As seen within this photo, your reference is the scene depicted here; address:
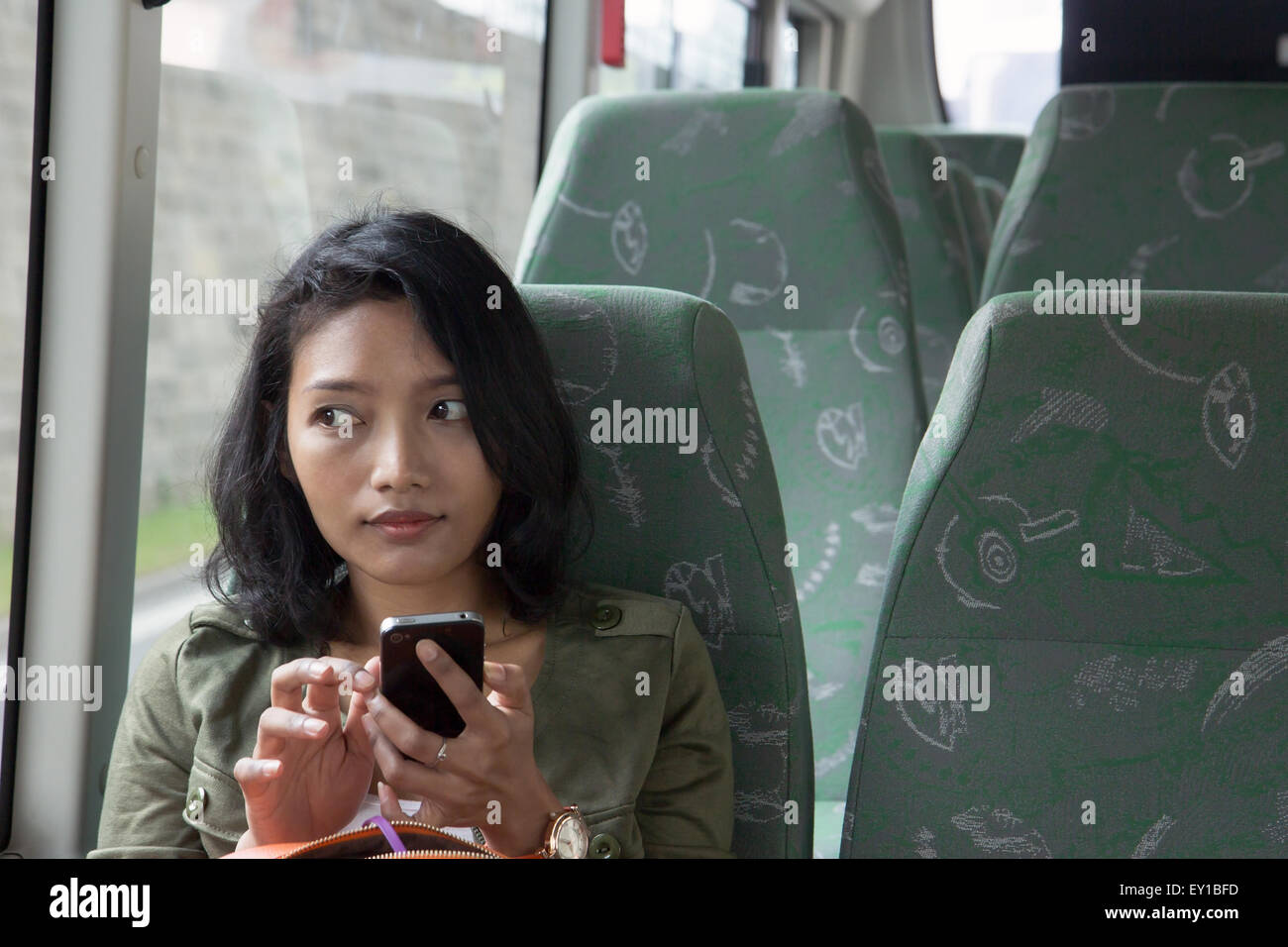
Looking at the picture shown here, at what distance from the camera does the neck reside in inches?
44.9

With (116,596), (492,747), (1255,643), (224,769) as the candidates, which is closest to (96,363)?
(116,596)

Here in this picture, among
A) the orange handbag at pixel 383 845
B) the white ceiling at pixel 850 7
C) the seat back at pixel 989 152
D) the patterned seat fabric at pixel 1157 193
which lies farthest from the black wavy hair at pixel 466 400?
the white ceiling at pixel 850 7

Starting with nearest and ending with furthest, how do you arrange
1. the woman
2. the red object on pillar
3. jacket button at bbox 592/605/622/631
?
the woman → jacket button at bbox 592/605/622/631 → the red object on pillar

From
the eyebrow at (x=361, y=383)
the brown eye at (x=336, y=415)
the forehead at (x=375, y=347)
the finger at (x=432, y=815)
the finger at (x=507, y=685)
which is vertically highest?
the forehead at (x=375, y=347)

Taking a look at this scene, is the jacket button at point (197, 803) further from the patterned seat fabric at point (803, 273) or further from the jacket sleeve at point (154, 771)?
the patterned seat fabric at point (803, 273)

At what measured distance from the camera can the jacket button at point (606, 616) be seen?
1124mm

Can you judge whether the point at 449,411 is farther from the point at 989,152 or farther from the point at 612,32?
the point at 989,152

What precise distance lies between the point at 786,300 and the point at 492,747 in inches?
34.0

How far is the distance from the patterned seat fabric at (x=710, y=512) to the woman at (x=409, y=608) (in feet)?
0.16

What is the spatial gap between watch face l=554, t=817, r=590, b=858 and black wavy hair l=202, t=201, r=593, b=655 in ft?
0.68

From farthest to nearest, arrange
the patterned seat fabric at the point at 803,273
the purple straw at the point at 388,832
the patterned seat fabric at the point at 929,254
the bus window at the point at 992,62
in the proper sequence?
the bus window at the point at 992,62, the patterned seat fabric at the point at 929,254, the patterned seat fabric at the point at 803,273, the purple straw at the point at 388,832

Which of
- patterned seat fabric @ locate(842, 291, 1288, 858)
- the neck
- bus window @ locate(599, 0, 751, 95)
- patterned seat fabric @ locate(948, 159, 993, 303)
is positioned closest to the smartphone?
the neck

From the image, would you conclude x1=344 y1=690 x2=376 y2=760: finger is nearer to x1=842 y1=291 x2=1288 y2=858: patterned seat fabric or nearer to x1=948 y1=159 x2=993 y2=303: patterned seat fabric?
x1=842 y1=291 x2=1288 y2=858: patterned seat fabric

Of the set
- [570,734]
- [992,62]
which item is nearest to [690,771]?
[570,734]
